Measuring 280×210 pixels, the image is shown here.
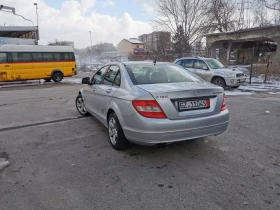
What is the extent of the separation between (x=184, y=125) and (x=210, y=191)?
0.93 metres

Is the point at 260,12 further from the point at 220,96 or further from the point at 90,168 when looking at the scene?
the point at 90,168

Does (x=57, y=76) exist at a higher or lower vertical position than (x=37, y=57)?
lower

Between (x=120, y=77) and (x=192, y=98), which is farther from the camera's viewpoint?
(x=120, y=77)

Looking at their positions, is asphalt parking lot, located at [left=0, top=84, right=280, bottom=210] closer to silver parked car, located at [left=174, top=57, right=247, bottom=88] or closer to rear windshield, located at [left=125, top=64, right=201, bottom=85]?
rear windshield, located at [left=125, top=64, right=201, bottom=85]

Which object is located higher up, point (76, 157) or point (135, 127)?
point (135, 127)

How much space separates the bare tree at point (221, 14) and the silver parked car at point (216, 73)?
79.8ft

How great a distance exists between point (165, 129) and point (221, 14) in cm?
3462

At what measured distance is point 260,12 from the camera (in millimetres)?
19750

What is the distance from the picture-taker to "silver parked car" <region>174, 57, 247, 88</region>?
10914 mm

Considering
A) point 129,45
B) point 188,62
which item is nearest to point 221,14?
point 188,62

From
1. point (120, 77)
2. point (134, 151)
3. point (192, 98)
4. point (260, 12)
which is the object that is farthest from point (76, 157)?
point (260, 12)

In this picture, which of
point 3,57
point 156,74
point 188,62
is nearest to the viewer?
point 156,74

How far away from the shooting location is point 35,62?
16344 millimetres

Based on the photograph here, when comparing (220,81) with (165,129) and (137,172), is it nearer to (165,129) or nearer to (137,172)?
(165,129)
